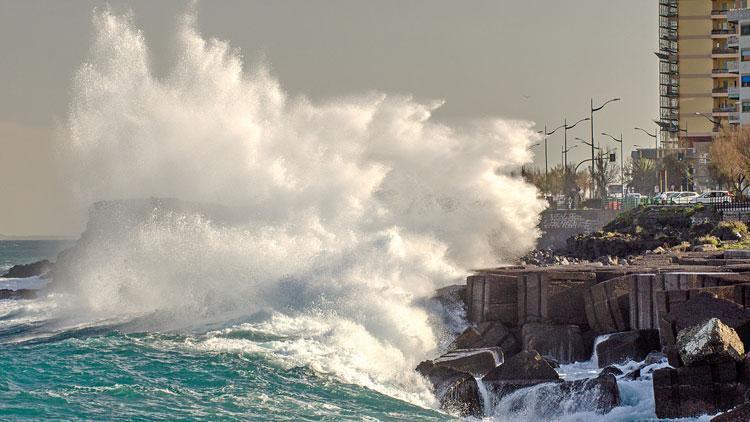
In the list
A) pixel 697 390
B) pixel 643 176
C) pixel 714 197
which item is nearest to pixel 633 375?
pixel 697 390

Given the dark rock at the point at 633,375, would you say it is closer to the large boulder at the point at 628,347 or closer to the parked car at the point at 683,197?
the large boulder at the point at 628,347

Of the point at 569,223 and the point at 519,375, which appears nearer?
the point at 519,375

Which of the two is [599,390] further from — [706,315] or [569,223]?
[569,223]

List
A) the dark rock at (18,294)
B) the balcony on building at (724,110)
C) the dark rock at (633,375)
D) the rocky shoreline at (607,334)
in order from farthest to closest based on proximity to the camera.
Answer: the balcony on building at (724,110) < the dark rock at (18,294) < the dark rock at (633,375) < the rocky shoreline at (607,334)

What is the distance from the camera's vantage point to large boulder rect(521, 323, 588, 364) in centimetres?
1930

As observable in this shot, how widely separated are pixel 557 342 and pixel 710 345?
4924 millimetres

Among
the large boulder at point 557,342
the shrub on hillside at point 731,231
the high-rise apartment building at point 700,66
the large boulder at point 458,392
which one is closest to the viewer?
the large boulder at point 458,392

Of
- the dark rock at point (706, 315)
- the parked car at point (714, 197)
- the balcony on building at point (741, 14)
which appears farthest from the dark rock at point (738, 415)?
the balcony on building at point (741, 14)

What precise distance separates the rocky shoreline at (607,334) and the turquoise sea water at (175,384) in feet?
4.97

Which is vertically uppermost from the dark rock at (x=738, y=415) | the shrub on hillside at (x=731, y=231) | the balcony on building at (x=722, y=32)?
the balcony on building at (x=722, y=32)

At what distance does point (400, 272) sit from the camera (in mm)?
24969

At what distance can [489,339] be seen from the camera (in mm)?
20031

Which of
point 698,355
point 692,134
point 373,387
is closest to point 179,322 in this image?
point 373,387

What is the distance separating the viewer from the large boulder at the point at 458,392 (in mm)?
16203
